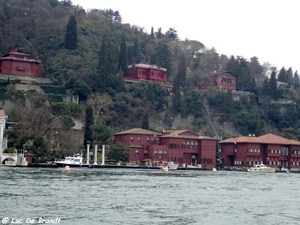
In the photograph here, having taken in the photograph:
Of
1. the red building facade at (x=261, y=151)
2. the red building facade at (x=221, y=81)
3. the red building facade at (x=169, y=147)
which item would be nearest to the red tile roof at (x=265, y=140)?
the red building facade at (x=261, y=151)

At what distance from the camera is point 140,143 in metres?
82.4

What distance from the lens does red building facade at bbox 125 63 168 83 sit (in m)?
99.6

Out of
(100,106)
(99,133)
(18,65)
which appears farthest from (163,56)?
(99,133)

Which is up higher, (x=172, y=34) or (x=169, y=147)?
(x=172, y=34)

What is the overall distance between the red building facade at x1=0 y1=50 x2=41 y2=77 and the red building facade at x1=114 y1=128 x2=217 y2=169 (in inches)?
641

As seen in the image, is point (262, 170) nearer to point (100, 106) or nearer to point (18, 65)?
point (100, 106)

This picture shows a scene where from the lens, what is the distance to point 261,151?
89.4 meters

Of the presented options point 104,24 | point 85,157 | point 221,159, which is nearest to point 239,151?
point 221,159

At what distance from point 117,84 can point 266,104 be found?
92.3ft

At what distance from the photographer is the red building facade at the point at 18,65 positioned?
287 feet

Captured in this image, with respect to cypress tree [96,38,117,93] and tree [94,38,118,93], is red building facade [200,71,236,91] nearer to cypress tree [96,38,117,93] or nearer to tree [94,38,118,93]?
tree [94,38,118,93]

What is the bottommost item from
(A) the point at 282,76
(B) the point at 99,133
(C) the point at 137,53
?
(B) the point at 99,133

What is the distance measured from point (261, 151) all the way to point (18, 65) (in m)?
37.1

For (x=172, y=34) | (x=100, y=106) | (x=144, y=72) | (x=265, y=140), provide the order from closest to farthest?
(x=100, y=106), (x=265, y=140), (x=144, y=72), (x=172, y=34)
